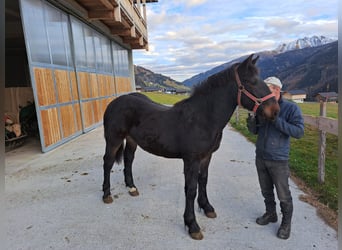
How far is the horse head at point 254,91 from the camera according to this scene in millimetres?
2107

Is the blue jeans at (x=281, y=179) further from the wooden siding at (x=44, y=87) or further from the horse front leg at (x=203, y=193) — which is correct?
the wooden siding at (x=44, y=87)

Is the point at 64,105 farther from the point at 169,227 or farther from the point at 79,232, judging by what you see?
the point at 169,227

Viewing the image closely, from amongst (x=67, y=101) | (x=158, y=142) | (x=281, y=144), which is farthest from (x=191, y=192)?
(x=67, y=101)

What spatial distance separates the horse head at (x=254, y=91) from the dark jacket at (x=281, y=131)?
0.49ft

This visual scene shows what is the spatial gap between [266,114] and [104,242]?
2109 mm

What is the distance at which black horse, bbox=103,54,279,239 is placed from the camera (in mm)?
2156

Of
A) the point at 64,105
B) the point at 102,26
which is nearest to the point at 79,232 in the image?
the point at 64,105

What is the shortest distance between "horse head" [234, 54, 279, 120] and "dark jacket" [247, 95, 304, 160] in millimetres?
150

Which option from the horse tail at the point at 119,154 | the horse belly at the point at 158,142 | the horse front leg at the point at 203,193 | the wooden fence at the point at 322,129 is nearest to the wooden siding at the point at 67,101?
the horse tail at the point at 119,154

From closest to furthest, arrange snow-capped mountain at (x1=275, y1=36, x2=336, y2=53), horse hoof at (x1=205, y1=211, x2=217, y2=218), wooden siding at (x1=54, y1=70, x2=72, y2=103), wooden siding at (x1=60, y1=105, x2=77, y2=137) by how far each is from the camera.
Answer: horse hoof at (x1=205, y1=211, x2=217, y2=218)
wooden siding at (x1=54, y1=70, x2=72, y2=103)
wooden siding at (x1=60, y1=105, x2=77, y2=137)
snow-capped mountain at (x1=275, y1=36, x2=336, y2=53)

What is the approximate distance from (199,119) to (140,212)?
57.7 inches

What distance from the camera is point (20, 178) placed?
13.7 ft

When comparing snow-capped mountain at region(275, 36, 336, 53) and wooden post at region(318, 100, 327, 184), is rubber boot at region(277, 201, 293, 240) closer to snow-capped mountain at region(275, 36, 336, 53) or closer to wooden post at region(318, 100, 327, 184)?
wooden post at region(318, 100, 327, 184)

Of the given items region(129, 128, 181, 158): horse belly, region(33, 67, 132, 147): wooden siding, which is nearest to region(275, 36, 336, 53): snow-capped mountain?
region(33, 67, 132, 147): wooden siding
